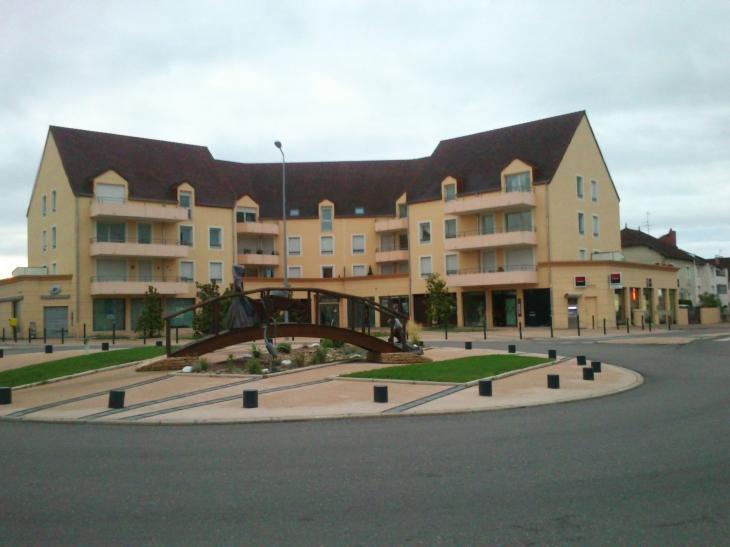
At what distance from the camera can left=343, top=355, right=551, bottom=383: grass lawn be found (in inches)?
635

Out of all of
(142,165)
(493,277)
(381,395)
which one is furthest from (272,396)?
(142,165)

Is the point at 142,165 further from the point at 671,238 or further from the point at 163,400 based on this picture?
the point at 671,238

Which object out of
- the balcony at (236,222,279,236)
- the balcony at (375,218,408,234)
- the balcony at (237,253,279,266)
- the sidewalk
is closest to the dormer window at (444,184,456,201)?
the balcony at (375,218,408,234)

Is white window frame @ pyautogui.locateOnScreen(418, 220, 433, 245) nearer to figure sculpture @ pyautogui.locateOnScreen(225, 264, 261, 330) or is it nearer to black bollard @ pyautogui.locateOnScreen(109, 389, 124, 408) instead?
figure sculpture @ pyautogui.locateOnScreen(225, 264, 261, 330)

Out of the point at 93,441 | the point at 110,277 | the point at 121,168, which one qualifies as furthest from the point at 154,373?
the point at 121,168

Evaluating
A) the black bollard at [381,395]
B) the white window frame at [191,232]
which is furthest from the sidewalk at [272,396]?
the white window frame at [191,232]

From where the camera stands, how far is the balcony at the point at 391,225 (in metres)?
58.0

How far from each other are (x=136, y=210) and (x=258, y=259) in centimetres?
1202

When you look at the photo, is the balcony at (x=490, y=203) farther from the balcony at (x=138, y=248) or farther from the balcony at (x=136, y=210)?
the balcony at (x=138, y=248)

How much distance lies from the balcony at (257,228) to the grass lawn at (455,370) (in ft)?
130

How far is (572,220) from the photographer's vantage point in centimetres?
5028

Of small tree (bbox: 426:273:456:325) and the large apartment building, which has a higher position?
the large apartment building

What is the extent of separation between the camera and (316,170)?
64500 millimetres

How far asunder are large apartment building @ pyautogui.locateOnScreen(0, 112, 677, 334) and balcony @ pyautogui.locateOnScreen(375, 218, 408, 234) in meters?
0.15
